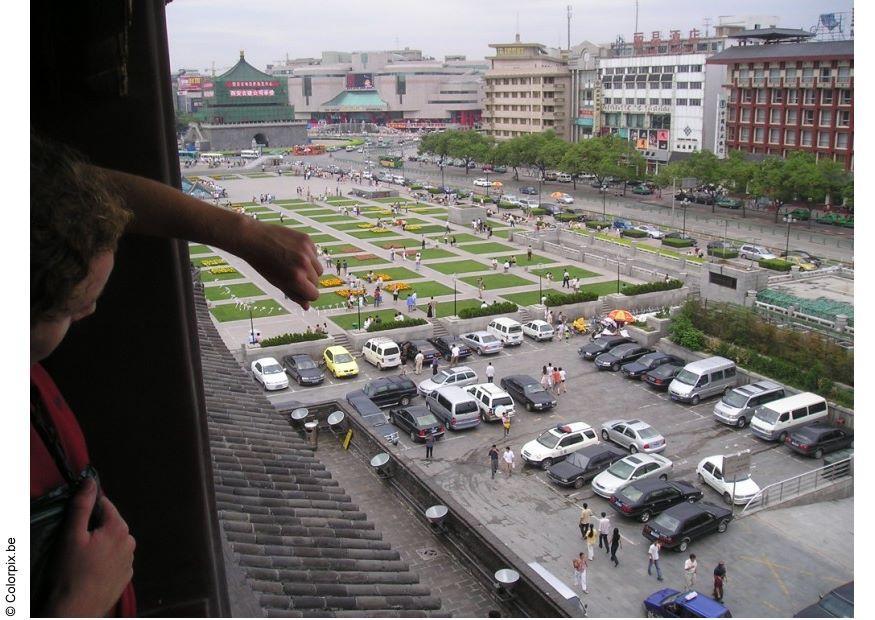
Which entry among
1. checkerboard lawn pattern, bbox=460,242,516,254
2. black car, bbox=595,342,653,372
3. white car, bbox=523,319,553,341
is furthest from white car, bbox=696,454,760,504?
checkerboard lawn pattern, bbox=460,242,516,254

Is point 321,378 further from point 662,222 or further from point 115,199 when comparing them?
point 662,222

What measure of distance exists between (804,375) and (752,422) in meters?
3.63

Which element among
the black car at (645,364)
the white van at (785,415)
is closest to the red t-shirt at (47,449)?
the white van at (785,415)

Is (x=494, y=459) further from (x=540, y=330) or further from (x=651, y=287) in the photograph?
(x=651, y=287)

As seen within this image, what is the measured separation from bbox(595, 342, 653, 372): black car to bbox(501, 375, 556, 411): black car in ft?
9.77

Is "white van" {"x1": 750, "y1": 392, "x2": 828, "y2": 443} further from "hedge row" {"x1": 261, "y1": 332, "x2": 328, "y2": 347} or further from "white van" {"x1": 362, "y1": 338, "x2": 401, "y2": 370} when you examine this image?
"hedge row" {"x1": 261, "y1": 332, "x2": 328, "y2": 347}

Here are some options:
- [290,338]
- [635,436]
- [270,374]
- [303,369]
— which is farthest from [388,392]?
[635,436]

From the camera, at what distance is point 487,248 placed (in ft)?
139

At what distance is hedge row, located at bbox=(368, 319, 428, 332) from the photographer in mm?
27094

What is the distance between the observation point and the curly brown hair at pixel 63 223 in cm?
165

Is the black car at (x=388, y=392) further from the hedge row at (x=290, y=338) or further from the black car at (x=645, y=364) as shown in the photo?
the black car at (x=645, y=364)

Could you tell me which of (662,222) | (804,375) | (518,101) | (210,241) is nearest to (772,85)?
(662,222)

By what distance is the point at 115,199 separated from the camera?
1.82 m

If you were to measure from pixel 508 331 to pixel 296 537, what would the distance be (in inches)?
829
